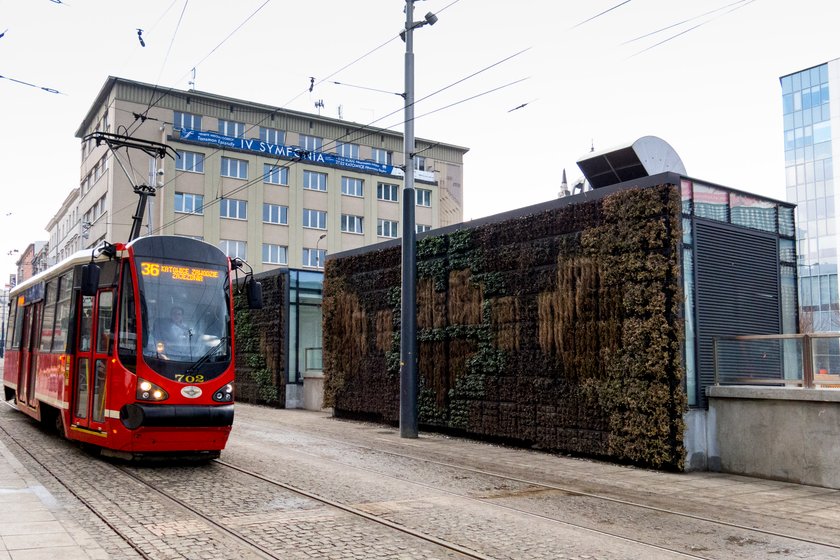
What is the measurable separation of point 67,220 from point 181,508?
2778 inches

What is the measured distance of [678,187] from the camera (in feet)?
42.4

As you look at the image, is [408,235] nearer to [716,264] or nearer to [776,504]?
[716,264]

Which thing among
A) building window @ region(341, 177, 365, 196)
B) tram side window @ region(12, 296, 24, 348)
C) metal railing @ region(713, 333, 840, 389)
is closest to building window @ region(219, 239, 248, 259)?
building window @ region(341, 177, 365, 196)

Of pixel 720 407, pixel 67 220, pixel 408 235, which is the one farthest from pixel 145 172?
pixel 720 407

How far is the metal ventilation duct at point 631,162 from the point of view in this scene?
49.3 feet

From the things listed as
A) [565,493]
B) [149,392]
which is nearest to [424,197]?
A: [149,392]

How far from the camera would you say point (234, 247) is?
4953cm

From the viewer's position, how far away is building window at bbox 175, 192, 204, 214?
4712 cm

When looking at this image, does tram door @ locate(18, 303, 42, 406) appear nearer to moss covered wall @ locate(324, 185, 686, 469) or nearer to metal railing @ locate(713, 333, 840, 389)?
moss covered wall @ locate(324, 185, 686, 469)

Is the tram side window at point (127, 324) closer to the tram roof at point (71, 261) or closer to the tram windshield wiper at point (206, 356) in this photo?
the tram windshield wiper at point (206, 356)

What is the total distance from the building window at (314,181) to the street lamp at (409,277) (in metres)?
35.9

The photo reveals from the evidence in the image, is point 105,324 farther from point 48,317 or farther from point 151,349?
point 48,317

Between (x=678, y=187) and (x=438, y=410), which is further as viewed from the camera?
(x=438, y=410)

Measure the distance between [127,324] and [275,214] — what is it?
41090 millimetres
